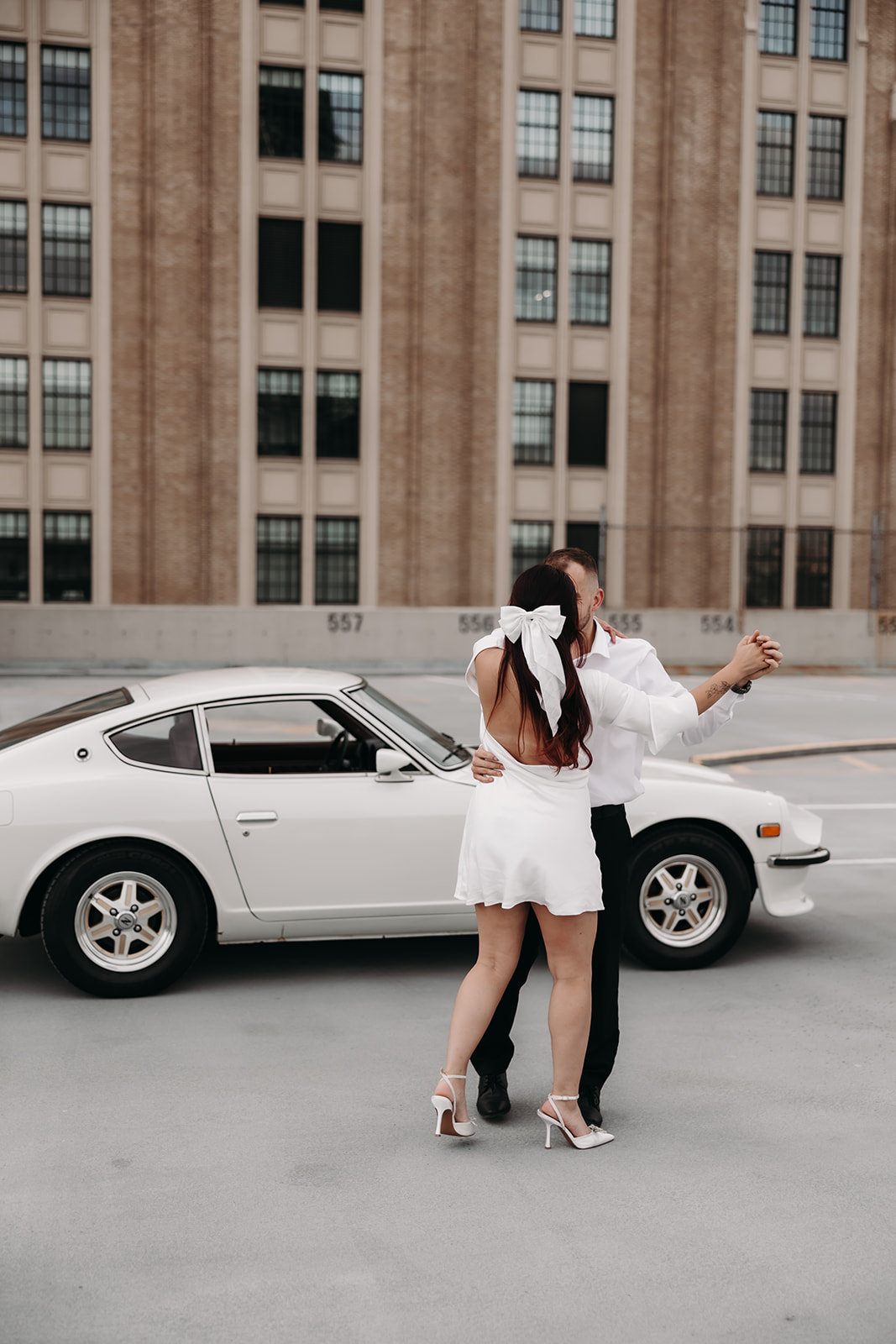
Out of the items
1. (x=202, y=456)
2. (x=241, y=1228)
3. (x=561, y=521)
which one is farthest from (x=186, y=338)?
(x=241, y=1228)

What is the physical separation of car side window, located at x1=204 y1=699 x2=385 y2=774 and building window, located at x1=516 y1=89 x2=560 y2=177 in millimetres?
30830

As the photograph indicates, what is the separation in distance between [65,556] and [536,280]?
47.2ft

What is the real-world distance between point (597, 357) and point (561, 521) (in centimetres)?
458

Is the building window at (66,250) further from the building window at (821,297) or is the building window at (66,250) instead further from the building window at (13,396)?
the building window at (821,297)

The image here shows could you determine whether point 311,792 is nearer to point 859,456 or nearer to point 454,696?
point 454,696

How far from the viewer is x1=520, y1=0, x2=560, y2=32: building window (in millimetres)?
34844

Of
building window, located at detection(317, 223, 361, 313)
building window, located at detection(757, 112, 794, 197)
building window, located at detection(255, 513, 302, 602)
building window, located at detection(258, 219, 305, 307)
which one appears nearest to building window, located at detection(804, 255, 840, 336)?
building window, located at detection(757, 112, 794, 197)

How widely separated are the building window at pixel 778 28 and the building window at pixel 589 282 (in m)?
7.56

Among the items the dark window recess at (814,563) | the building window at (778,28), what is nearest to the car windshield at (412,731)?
the dark window recess at (814,563)

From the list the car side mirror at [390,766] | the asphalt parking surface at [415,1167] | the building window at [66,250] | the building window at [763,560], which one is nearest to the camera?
the asphalt parking surface at [415,1167]

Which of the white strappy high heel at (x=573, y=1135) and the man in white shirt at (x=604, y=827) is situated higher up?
the man in white shirt at (x=604, y=827)

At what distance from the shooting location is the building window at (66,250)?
109 feet

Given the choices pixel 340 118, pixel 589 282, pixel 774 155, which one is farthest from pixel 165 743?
pixel 774 155

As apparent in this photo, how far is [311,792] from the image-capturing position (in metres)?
6.13
